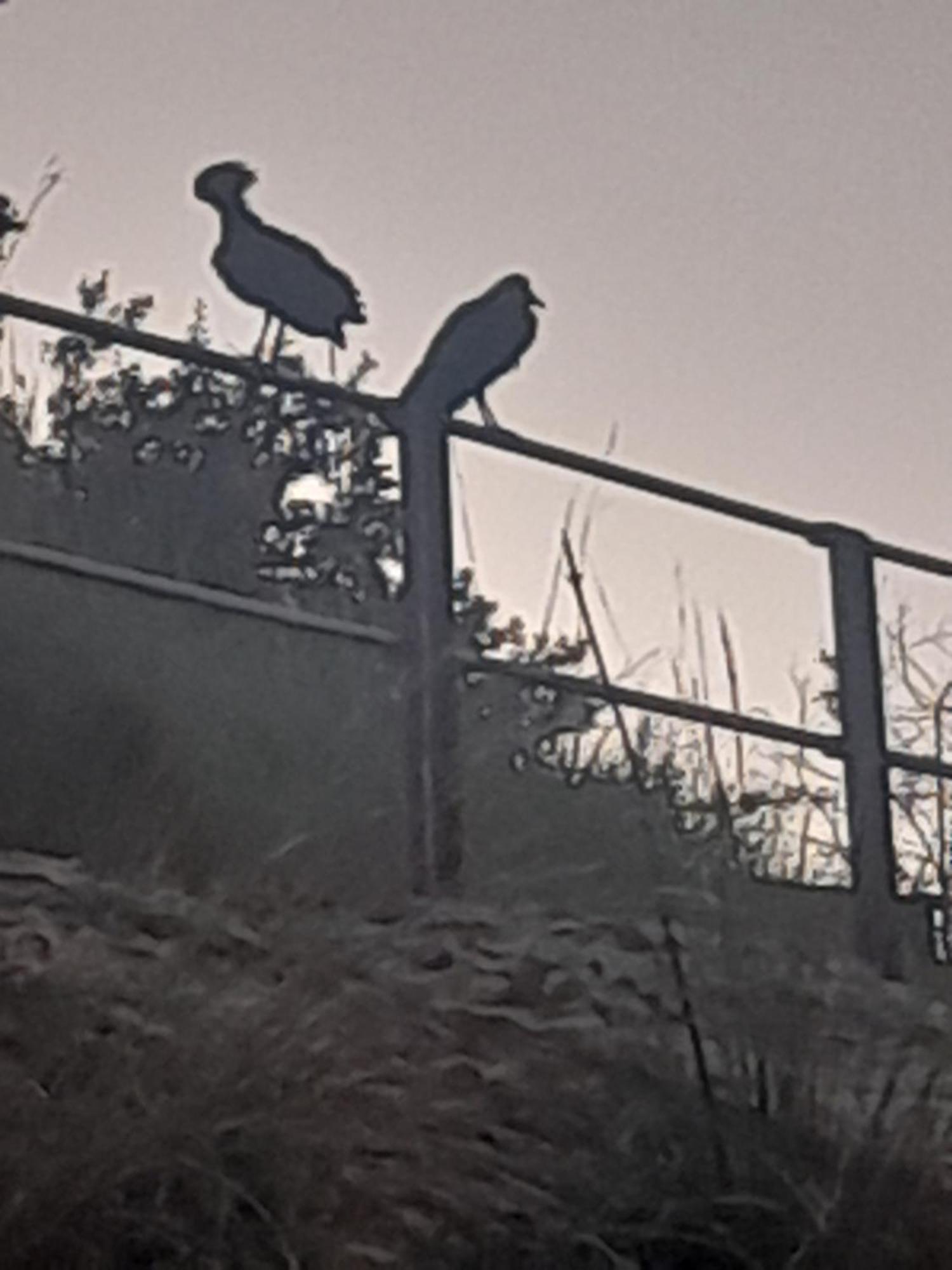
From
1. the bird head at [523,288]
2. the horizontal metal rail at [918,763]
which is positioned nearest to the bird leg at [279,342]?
the bird head at [523,288]

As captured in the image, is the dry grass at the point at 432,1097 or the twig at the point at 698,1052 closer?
the dry grass at the point at 432,1097

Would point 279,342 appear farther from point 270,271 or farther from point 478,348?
point 478,348

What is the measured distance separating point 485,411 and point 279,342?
0.26 metres

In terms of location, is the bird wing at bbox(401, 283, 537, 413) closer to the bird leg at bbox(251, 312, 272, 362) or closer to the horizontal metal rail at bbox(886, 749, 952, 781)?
the bird leg at bbox(251, 312, 272, 362)

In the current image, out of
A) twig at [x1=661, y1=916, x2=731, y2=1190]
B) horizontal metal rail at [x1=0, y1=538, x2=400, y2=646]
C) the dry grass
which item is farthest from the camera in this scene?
horizontal metal rail at [x1=0, y1=538, x2=400, y2=646]

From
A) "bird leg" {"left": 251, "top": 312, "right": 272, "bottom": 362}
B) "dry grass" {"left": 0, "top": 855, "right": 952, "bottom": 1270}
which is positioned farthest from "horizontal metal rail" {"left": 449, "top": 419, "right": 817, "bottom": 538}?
"dry grass" {"left": 0, "top": 855, "right": 952, "bottom": 1270}

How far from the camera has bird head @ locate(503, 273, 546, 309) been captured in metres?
2.82

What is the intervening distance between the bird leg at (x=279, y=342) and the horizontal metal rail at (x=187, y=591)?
328mm

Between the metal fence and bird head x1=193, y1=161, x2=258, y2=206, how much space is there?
9.2 inches

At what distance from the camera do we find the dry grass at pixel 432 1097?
1.81m

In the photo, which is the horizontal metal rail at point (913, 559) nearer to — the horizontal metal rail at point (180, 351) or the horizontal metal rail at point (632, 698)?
the horizontal metal rail at point (632, 698)

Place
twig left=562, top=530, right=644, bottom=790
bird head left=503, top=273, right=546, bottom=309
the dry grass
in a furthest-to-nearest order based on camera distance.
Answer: bird head left=503, top=273, right=546, bottom=309, twig left=562, top=530, right=644, bottom=790, the dry grass

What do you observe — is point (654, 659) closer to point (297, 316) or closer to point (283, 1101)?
point (297, 316)

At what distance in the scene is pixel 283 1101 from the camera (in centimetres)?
188
